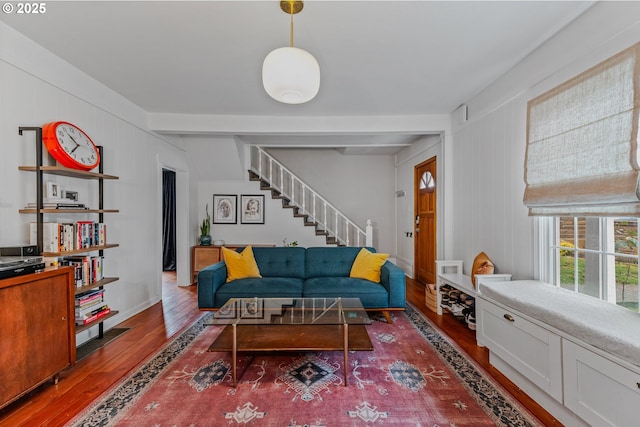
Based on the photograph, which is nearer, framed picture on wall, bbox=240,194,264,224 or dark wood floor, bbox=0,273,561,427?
dark wood floor, bbox=0,273,561,427

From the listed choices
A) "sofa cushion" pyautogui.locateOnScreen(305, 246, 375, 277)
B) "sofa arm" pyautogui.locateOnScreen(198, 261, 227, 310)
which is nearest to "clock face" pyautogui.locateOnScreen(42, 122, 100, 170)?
"sofa arm" pyautogui.locateOnScreen(198, 261, 227, 310)

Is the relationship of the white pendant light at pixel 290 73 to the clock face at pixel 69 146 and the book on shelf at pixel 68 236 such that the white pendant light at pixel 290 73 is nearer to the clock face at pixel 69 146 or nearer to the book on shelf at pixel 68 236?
the clock face at pixel 69 146

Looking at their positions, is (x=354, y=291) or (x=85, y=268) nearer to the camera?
(x=85, y=268)

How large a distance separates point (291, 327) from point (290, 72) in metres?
1.90

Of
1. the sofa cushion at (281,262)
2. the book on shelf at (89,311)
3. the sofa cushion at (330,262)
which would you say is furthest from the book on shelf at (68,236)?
the sofa cushion at (330,262)

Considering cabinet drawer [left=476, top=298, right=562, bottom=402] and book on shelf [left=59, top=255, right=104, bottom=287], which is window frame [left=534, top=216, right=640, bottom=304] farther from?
book on shelf [left=59, top=255, right=104, bottom=287]

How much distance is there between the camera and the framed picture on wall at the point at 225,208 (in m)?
5.82

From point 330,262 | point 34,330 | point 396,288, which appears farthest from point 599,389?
point 34,330

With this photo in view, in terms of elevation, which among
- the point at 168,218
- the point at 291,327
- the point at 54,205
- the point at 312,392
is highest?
the point at 54,205

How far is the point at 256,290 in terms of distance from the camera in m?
3.29

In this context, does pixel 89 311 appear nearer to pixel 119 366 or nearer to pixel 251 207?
pixel 119 366

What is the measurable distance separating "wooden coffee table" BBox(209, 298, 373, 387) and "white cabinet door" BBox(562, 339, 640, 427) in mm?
1146

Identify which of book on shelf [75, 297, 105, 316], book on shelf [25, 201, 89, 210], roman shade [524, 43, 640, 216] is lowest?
book on shelf [75, 297, 105, 316]

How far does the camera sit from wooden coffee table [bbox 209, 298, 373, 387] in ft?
7.07
